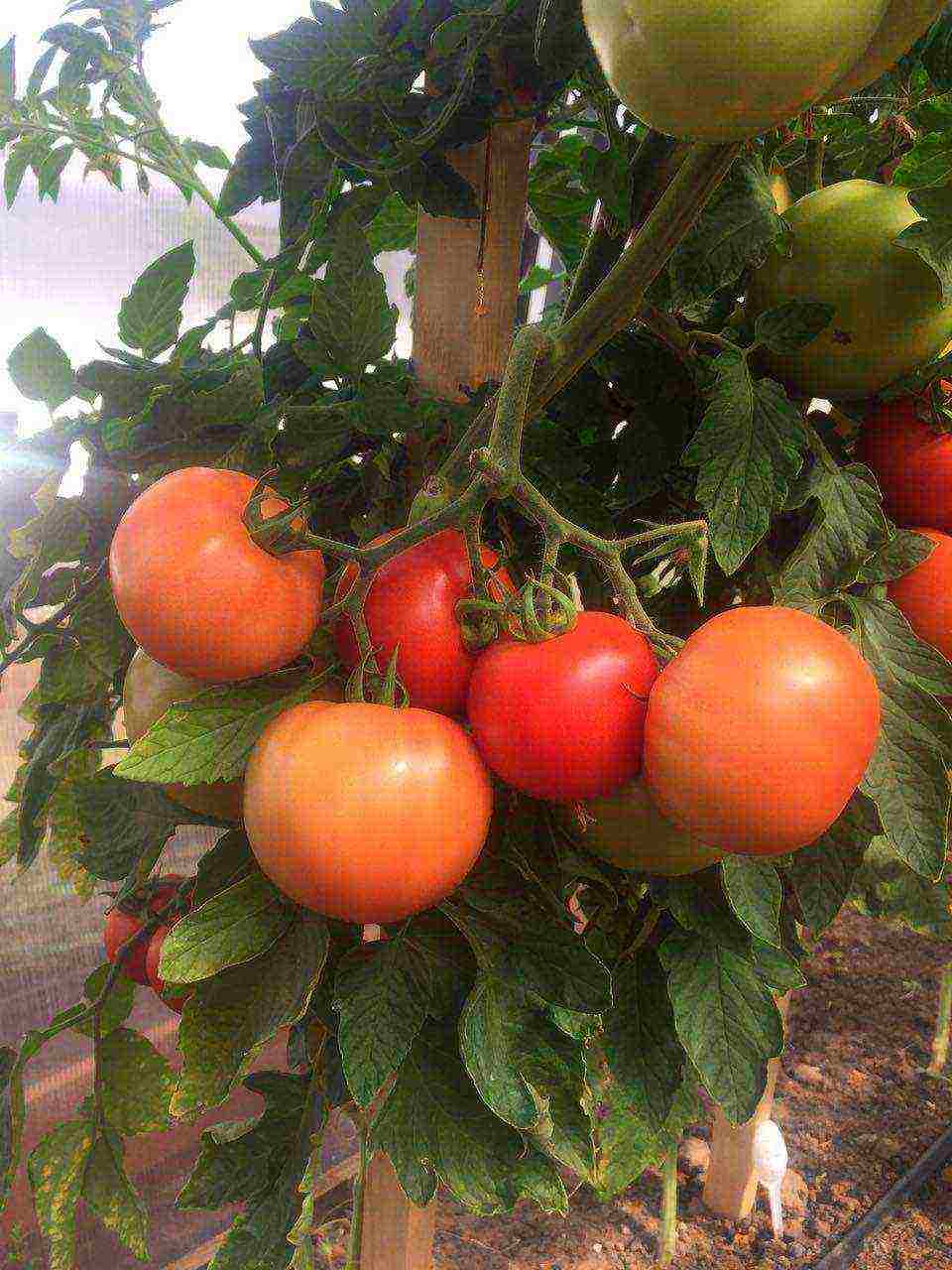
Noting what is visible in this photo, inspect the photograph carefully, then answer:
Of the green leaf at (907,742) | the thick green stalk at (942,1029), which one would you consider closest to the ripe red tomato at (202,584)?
the green leaf at (907,742)

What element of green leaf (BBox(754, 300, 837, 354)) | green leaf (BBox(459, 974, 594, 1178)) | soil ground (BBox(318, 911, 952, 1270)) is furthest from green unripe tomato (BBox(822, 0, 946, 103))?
soil ground (BBox(318, 911, 952, 1270))

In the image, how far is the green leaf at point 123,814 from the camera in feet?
1.34

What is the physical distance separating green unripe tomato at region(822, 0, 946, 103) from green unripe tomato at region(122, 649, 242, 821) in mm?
286

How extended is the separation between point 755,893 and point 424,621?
164 mm

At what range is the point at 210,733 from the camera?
312 mm

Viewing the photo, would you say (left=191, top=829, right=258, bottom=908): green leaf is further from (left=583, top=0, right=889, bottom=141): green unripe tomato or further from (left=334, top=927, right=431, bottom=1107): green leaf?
(left=583, top=0, right=889, bottom=141): green unripe tomato

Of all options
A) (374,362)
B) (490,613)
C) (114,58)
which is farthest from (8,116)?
(490,613)

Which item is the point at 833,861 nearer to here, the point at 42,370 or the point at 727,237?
the point at 727,237

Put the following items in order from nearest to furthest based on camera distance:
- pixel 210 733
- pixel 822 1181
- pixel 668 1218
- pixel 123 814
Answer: pixel 210 733 → pixel 123 814 → pixel 668 1218 → pixel 822 1181

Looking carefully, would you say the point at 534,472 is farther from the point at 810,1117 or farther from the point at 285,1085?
the point at 810,1117

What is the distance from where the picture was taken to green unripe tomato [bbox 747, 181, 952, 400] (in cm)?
37

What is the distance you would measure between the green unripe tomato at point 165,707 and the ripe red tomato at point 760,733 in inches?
6.7

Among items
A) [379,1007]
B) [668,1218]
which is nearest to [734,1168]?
[668,1218]

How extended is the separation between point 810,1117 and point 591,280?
3.74ft
